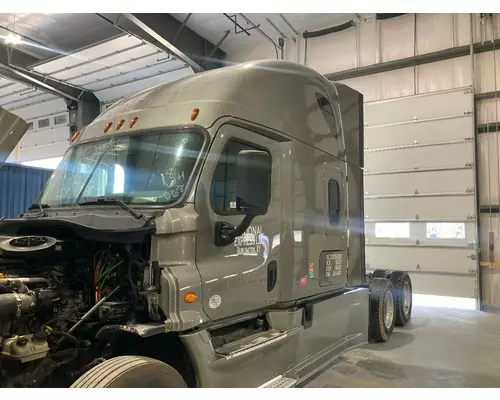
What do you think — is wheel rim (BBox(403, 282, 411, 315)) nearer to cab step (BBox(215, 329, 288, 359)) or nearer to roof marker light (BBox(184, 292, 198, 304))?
cab step (BBox(215, 329, 288, 359))

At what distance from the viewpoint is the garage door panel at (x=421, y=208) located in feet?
30.1

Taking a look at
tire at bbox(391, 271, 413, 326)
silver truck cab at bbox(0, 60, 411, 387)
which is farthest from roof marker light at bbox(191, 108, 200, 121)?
tire at bbox(391, 271, 413, 326)

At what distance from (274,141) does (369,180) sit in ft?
20.9

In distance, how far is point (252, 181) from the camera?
392 centimetres

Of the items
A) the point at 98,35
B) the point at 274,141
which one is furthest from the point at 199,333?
the point at 98,35

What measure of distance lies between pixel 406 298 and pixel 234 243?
5162mm

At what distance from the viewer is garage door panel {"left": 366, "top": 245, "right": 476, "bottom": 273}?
9.16m

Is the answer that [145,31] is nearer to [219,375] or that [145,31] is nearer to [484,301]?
[219,375]

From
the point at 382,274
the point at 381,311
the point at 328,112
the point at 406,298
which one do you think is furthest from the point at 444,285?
the point at 328,112

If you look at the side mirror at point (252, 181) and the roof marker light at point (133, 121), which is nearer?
the side mirror at point (252, 181)

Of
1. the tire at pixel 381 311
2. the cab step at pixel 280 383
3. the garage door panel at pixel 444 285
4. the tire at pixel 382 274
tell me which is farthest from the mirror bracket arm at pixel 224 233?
the garage door panel at pixel 444 285

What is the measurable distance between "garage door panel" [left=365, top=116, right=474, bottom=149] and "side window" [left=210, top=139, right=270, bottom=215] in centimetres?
696

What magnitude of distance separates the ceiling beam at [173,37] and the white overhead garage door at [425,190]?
4.21 m

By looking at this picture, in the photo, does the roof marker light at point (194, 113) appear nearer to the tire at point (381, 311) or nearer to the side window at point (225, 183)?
the side window at point (225, 183)
